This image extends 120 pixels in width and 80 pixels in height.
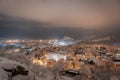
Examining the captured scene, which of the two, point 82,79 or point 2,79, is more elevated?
point 2,79

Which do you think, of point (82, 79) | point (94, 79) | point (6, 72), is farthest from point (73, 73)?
point (6, 72)

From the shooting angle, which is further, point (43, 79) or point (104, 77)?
point (104, 77)

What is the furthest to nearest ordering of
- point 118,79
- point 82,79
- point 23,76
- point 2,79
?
point 118,79 < point 82,79 < point 23,76 < point 2,79

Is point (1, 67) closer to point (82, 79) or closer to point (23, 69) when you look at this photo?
point (23, 69)

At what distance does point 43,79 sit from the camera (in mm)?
16031

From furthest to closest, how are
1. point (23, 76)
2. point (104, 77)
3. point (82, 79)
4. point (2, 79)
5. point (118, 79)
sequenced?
point (118, 79), point (104, 77), point (82, 79), point (23, 76), point (2, 79)

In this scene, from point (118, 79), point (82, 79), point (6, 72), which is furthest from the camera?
point (118, 79)

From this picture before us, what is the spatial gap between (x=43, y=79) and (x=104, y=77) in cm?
1505

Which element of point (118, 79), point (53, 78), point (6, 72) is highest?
point (6, 72)

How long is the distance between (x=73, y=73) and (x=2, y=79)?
20058 mm

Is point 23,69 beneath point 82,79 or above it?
above

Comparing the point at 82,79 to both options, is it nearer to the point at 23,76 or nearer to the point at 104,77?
the point at 104,77

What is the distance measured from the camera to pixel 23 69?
1295 cm

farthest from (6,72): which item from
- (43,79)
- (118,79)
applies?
(118,79)
